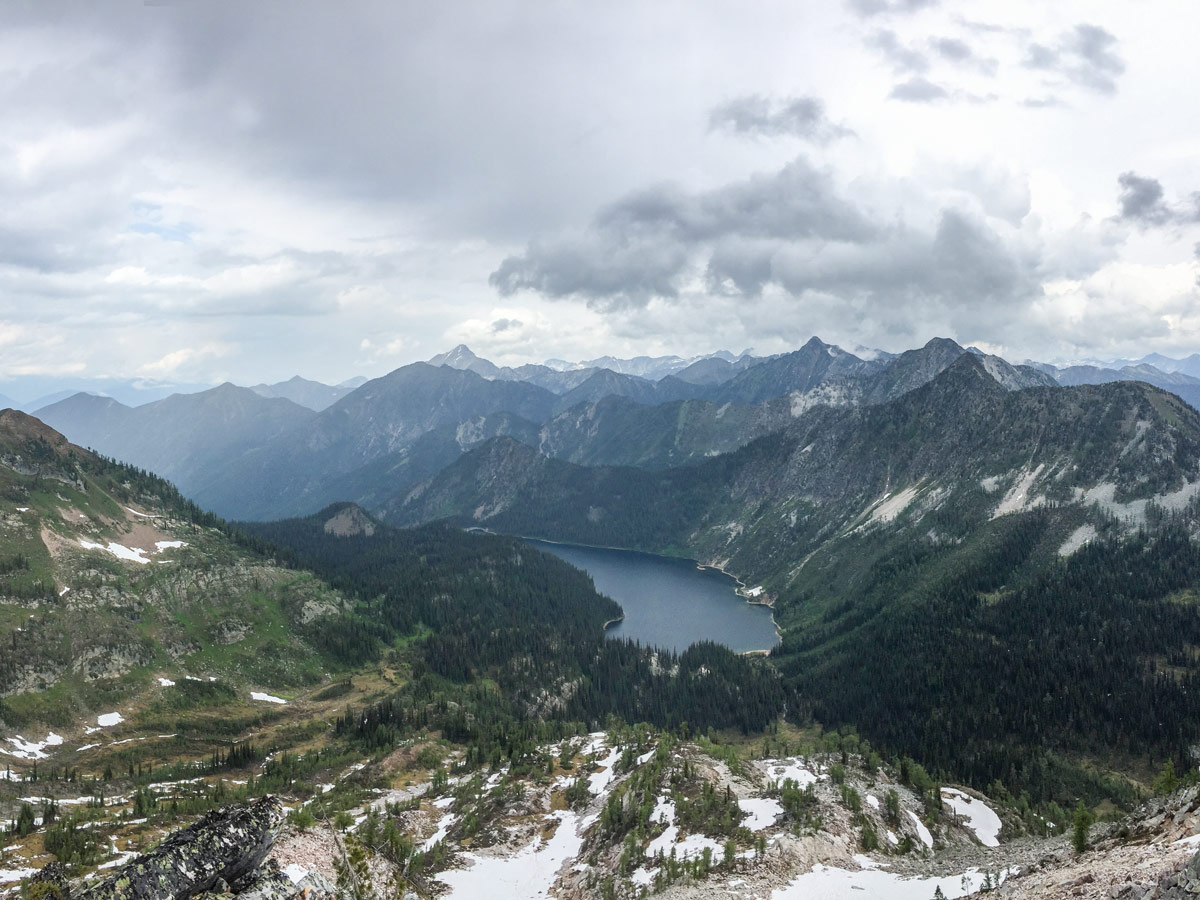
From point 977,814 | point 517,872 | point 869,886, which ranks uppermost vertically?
point 869,886

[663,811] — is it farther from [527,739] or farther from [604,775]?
[527,739]

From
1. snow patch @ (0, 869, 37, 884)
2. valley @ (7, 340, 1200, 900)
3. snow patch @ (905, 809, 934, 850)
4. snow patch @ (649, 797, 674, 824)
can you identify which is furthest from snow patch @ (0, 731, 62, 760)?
snow patch @ (905, 809, 934, 850)

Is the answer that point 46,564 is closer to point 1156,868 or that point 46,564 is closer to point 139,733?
point 139,733

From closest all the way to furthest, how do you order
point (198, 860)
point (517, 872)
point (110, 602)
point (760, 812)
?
point (198, 860)
point (517, 872)
point (760, 812)
point (110, 602)

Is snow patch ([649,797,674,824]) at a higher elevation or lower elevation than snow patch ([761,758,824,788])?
higher

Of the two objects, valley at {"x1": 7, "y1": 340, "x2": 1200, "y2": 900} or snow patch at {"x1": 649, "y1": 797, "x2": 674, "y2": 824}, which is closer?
valley at {"x1": 7, "y1": 340, "x2": 1200, "y2": 900}

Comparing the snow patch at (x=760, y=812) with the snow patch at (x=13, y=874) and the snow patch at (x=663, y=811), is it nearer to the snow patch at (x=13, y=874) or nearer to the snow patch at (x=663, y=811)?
the snow patch at (x=663, y=811)

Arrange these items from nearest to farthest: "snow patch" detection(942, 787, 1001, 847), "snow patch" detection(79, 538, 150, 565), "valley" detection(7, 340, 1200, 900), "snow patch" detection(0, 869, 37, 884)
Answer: "valley" detection(7, 340, 1200, 900), "snow patch" detection(0, 869, 37, 884), "snow patch" detection(942, 787, 1001, 847), "snow patch" detection(79, 538, 150, 565)

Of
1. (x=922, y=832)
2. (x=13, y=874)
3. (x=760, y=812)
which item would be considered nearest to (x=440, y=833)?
(x=760, y=812)

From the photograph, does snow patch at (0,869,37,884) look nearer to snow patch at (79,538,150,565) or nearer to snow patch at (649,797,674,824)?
snow patch at (649,797,674,824)
